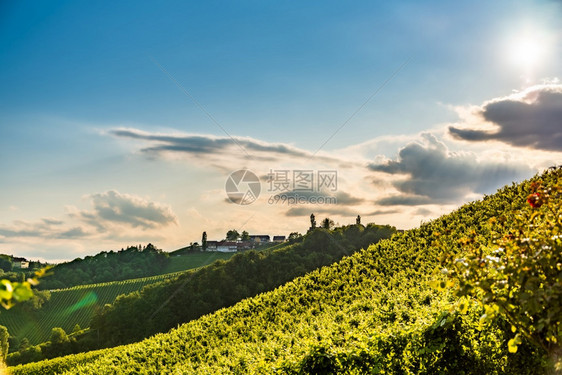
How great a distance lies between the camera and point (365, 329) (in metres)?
9.66

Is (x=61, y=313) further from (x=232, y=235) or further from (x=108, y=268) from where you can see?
(x=232, y=235)

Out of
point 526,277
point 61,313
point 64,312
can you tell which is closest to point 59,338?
point 64,312

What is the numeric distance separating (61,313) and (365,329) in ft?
338

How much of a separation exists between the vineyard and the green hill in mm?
80982

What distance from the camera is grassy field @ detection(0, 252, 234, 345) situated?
3671 inches

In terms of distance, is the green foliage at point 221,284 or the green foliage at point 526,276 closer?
the green foliage at point 526,276

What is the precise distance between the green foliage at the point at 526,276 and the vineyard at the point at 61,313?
96448 millimetres

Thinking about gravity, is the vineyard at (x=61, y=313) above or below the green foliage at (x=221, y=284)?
below

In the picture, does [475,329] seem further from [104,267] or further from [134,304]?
[104,267]

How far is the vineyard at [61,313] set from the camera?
93.2 metres

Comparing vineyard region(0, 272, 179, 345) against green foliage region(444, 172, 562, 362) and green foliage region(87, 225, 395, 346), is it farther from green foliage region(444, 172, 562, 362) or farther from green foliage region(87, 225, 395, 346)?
Result: green foliage region(444, 172, 562, 362)

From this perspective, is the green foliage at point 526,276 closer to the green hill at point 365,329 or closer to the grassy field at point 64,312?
the green hill at point 365,329

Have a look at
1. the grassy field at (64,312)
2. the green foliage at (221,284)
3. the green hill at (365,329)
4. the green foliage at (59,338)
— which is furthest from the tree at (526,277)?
the grassy field at (64,312)

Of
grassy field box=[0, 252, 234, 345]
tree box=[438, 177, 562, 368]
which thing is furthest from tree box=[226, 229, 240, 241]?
tree box=[438, 177, 562, 368]
